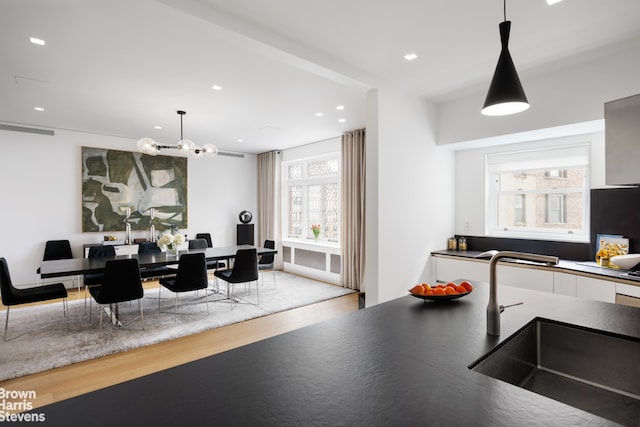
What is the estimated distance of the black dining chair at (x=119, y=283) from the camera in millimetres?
3395

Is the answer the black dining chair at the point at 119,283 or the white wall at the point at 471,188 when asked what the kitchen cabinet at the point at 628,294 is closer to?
the white wall at the point at 471,188

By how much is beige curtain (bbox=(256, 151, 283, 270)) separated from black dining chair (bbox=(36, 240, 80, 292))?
3606 millimetres

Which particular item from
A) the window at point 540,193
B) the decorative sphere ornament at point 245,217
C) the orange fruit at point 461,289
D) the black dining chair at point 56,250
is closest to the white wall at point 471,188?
the window at point 540,193

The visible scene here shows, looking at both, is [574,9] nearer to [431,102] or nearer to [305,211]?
[431,102]

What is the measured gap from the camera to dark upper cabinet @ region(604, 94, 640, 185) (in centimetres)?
232

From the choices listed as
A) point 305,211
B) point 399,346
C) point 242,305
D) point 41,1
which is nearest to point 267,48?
point 41,1

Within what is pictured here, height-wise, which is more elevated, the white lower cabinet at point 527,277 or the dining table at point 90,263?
the dining table at point 90,263

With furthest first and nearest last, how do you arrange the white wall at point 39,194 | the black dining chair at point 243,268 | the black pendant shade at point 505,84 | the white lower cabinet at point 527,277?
the white wall at point 39,194, the black dining chair at point 243,268, the white lower cabinet at point 527,277, the black pendant shade at point 505,84

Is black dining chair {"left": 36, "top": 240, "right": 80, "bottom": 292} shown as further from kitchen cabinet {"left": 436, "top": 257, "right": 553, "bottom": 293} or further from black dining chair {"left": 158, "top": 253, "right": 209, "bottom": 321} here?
kitchen cabinet {"left": 436, "top": 257, "right": 553, "bottom": 293}

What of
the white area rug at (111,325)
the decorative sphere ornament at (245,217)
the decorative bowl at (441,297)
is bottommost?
the white area rug at (111,325)

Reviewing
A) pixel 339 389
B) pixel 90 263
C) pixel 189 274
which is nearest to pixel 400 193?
pixel 189 274

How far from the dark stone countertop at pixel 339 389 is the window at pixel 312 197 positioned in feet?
16.2

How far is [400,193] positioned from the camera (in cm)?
370

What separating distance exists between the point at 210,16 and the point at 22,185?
5.09m
